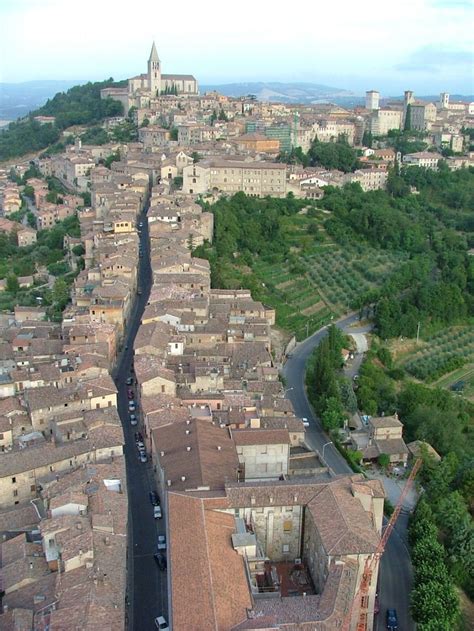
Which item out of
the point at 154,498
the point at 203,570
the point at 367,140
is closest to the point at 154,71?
the point at 367,140

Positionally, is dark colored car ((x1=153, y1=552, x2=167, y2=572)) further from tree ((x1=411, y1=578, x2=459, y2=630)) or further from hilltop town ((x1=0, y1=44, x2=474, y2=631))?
tree ((x1=411, y1=578, x2=459, y2=630))

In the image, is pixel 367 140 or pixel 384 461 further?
pixel 367 140

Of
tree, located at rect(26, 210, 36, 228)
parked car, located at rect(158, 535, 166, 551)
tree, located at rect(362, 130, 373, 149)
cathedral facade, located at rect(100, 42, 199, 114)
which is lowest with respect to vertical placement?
parked car, located at rect(158, 535, 166, 551)

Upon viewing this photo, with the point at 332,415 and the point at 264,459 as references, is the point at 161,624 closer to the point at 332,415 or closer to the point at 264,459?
the point at 264,459

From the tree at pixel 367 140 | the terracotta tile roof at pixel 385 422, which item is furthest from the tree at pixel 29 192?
the terracotta tile roof at pixel 385 422

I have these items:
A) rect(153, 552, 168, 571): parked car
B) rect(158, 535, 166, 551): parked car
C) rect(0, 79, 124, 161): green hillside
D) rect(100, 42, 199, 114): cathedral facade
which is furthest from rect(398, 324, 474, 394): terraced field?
rect(0, 79, 124, 161): green hillside

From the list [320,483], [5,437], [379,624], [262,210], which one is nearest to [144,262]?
[262,210]

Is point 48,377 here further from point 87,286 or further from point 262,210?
point 262,210
